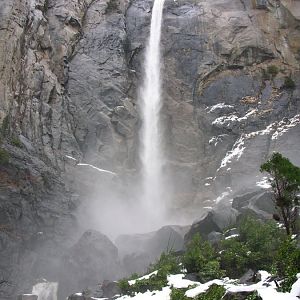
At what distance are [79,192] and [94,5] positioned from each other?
18.5 m

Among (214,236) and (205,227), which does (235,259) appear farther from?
(205,227)

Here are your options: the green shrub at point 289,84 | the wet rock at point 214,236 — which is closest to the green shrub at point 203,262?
the wet rock at point 214,236

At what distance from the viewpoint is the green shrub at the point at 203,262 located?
54.4 feet

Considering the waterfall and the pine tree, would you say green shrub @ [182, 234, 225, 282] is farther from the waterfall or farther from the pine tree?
the waterfall

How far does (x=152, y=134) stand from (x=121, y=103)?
3.70 m

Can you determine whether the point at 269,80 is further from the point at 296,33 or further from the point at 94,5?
the point at 94,5

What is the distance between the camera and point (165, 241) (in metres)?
25.3

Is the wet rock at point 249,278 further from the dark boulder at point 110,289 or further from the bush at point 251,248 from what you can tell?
the dark boulder at point 110,289

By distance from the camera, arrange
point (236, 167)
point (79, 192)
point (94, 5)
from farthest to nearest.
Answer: point (94, 5) → point (236, 167) → point (79, 192)

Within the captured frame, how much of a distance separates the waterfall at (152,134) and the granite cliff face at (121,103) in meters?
0.74

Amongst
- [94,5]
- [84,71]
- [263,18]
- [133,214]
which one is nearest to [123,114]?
[84,71]

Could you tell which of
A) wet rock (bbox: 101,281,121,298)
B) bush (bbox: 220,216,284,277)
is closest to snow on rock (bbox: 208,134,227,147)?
bush (bbox: 220,216,284,277)

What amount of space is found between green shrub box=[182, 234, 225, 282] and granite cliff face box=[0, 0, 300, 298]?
9489 millimetres

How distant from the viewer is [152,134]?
36719 millimetres
